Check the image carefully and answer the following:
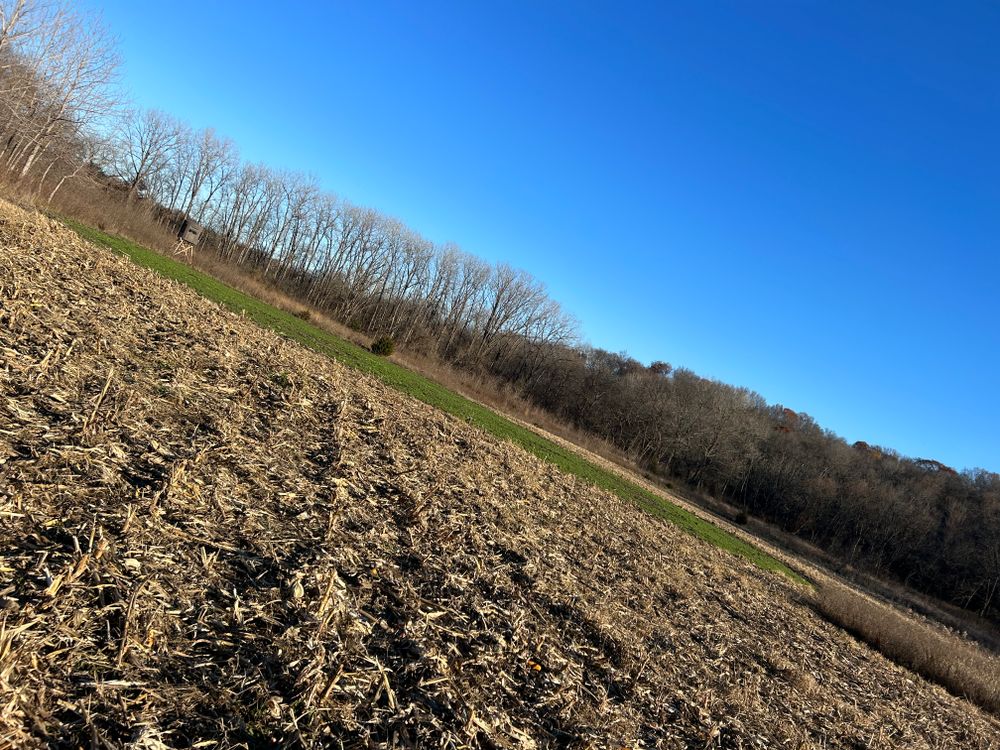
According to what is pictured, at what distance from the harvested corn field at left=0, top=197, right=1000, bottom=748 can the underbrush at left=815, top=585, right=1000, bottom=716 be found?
111 centimetres

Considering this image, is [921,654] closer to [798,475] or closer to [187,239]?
[187,239]

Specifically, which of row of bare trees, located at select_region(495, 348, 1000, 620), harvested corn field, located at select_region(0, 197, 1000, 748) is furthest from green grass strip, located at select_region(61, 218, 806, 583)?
row of bare trees, located at select_region(495, 348, 1000, 620)

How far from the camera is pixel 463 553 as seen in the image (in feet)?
17.7

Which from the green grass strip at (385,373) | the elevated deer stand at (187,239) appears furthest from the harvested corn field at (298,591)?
the elevated deer stand at (187,239)

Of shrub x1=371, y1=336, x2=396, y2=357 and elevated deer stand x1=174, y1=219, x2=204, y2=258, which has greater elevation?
elevated deer stand x1=174, y1=219, x2=204, y2=258

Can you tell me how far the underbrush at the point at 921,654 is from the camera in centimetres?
1004

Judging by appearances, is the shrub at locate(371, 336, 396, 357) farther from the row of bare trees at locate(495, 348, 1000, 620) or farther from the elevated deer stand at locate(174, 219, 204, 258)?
Answer: the row of bare trees at locate(495, 348, 1000, 620)

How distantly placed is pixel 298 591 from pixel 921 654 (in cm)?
1280

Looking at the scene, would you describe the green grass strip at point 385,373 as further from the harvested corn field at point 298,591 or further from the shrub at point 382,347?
the shrub at point 382,347

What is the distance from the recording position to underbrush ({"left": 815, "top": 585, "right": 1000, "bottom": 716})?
10.0 m

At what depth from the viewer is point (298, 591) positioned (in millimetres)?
3477

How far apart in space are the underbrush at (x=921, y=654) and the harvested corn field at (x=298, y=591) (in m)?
1.11

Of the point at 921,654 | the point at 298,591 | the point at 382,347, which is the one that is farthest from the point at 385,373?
the point at 921,654

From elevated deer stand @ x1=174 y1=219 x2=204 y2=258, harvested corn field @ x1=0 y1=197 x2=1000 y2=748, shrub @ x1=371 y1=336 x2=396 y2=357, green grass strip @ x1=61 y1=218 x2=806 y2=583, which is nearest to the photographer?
harvested corn field @ x1=0 y1=197 x2=1000 y2=748
